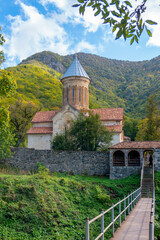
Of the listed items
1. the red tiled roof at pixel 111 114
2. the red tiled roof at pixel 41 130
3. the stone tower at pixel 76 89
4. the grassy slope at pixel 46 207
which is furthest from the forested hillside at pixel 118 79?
the grassy slope at pixel 46 207

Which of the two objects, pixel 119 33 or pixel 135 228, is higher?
pixel 119 33

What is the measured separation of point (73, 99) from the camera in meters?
26.5

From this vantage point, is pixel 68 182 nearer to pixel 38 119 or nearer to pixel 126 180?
pixel 126 180

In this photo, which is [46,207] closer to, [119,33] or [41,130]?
[119,33]

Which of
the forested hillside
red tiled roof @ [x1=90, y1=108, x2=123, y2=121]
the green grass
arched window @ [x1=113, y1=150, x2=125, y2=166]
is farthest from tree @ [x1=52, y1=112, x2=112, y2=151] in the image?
the forested hillside

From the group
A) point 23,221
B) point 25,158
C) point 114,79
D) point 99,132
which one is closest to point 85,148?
point 99,132

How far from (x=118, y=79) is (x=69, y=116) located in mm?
69497

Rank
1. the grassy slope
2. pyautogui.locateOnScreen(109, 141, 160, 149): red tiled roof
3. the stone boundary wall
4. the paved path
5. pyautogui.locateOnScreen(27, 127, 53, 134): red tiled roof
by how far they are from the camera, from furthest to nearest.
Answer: pyautogui.locateOnScreen(27, 127, 53, 134): red tiled roof < the stone boundary wall < pyautogui.locateOnScreen(109, 141, 160, 149): red tiled roof < the grassy slope < the paved path

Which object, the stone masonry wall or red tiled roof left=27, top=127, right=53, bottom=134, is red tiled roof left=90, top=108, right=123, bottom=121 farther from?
the stone masonry wall

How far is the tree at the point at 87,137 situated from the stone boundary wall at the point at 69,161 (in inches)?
47.8

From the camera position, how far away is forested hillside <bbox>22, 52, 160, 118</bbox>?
201ft

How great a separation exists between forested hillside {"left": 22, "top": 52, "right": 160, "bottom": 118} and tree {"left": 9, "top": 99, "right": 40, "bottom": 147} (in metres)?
22.9

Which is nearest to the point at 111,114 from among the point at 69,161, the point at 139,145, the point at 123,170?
the point at 139,145

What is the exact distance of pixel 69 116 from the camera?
24.9 m
